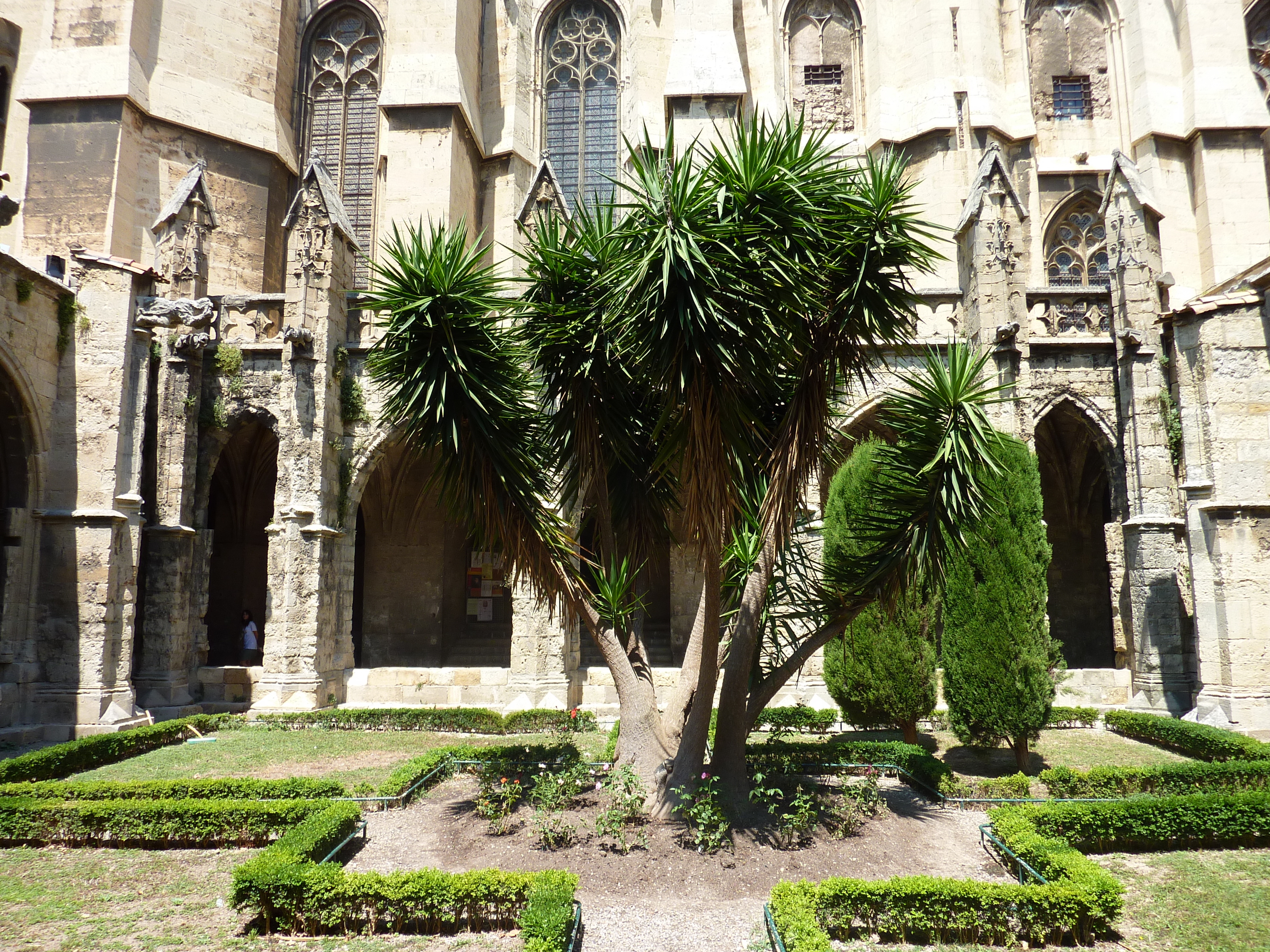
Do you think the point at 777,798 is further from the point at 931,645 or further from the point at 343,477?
the point at 343,477

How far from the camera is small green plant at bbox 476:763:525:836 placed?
23.6ft

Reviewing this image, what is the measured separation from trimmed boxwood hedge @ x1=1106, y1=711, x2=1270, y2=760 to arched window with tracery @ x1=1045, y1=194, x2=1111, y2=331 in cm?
1065

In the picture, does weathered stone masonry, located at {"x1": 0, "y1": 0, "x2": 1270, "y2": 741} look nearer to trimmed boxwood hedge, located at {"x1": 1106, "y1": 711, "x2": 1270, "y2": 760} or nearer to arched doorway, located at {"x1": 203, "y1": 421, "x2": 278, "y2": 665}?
arched doorway, located at {"x1": 203, "y1": 421, "x2": 278, "y2": 665}

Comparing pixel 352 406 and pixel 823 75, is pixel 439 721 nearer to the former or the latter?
pixel 352 406

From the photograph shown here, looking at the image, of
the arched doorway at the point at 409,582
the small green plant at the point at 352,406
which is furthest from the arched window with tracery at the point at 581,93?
the small green plant at the point at 352,406

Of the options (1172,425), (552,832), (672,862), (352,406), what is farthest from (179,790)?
(1172,425)

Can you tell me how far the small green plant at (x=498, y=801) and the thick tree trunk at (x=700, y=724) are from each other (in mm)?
1363

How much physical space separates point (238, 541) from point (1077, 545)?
1887 centimetres

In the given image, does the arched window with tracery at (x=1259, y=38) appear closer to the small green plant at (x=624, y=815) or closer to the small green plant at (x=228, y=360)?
the small green plant at (x=624, y=815)

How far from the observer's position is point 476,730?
40.3 ft

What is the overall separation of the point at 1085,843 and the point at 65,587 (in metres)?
12.4

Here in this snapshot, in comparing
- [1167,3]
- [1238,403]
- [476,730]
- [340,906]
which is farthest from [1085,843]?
[1167,3]

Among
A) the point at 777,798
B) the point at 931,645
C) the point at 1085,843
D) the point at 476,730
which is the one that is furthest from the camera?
the point at 476,730

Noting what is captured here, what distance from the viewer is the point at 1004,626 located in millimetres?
9461
